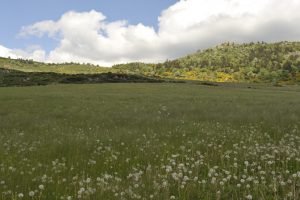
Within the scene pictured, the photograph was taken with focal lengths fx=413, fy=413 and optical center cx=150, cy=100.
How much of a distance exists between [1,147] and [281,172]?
9891 millimetres

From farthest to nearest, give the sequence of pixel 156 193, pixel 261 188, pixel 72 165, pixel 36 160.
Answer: pixel 36 160
pixel 72 165
pixel 261 188
pixel 156 193

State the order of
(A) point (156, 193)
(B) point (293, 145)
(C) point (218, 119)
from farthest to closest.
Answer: (C) point (218, 119), (B) point (293, 145), (A) point (156, 193)

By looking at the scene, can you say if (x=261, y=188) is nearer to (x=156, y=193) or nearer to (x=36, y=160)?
(x=156, y=193)

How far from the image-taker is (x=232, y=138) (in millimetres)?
15625

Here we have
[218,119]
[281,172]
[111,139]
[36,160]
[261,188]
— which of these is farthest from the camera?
[218,119]

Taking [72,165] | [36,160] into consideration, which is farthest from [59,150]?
[72,165]

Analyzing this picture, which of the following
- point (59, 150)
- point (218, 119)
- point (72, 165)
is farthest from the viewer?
point (218, 119)

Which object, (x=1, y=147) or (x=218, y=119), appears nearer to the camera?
(x=1, y=147)

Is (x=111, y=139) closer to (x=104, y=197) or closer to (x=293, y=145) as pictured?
(x=293, y=145)

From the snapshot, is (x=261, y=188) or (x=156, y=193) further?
(x=261, y=188)

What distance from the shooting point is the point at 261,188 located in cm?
837

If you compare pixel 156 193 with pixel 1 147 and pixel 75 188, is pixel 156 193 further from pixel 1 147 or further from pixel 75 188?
pixel 1 147

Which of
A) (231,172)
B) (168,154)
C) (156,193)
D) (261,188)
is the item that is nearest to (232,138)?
(168,154)

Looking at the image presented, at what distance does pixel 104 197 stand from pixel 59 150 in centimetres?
651
